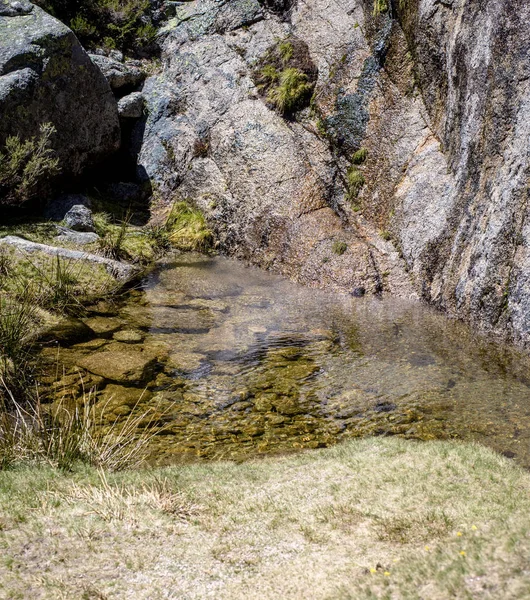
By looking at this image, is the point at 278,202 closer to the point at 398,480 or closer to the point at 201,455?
the point at 201,455

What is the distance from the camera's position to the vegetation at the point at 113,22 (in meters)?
19.2

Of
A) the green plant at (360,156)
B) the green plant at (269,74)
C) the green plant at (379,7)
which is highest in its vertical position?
the green plant at (379,7)

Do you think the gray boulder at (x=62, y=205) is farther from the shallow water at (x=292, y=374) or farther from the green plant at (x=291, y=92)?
the green plant at (x=291, y=92)

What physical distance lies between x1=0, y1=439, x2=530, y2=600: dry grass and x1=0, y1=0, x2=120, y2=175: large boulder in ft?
38.2

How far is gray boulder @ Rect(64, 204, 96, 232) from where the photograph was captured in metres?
14.3

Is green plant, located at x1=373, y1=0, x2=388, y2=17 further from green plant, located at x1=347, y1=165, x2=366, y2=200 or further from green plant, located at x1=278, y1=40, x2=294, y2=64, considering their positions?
green plant, located at x1=347, y1=165, x2=366, y2=200

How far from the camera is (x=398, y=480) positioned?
494 centimetres

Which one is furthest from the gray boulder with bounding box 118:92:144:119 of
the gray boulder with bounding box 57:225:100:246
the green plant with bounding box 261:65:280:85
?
the gray boulder with bounding box 57:225:100:246

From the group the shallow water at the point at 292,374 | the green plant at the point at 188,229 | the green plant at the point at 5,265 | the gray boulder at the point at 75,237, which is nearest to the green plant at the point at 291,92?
the green plant at the point at 188,229

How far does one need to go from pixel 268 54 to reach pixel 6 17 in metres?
7.59

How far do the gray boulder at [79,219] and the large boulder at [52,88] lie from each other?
5.58 ft

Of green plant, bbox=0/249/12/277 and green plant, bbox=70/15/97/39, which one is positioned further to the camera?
green plant, bbox=70/15/97/39

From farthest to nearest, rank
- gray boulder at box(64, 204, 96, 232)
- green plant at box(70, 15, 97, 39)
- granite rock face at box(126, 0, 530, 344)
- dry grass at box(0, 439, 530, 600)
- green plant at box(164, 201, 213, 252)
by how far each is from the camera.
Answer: green plant at box(70, 15, 97, 39), green plant at box(164, 201, 213, 252), gray boulder at box(64, 204, 96, 232), granite rock face at box(126, 0, 530, 344), dry grass at box(0, 439, 530, 600)

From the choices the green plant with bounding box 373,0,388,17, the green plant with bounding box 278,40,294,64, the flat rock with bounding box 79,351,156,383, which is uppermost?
the green plant with bounding box 373,0,388,17
